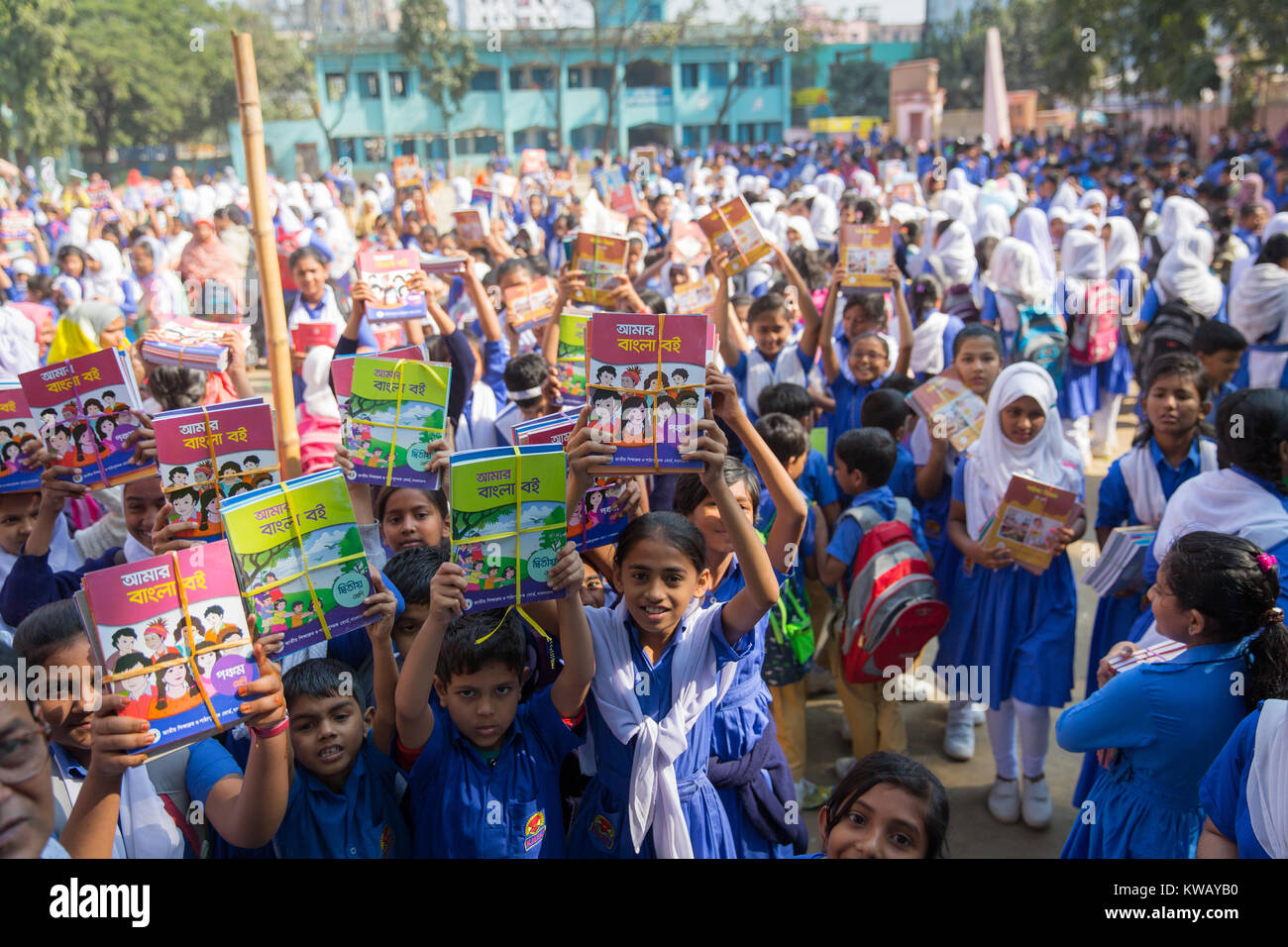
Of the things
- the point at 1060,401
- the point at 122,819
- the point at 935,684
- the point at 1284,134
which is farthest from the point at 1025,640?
the point at 1284,134

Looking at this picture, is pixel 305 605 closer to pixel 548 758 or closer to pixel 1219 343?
pixel 548 758

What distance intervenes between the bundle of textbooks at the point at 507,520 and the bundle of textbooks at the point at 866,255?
318 centimetres

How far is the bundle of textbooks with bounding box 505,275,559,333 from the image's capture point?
16.7 ft

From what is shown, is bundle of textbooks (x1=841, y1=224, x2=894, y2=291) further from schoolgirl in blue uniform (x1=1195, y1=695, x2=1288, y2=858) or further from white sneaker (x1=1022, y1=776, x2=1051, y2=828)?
schoolgirl in blue uniform (x1=1195, y1=695, x2=1288, y2=858)

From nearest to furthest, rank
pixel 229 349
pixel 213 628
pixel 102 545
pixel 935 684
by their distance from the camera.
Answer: pixel 213 628, pixel 102 545, pixel 229 349, pixel 935 684

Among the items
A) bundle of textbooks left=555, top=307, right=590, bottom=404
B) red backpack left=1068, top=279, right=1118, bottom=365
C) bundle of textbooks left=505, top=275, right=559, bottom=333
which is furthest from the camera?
red backpack left=1068, top=279, right=1118, bottom=365

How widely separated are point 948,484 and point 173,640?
10.7ft

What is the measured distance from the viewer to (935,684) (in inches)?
183

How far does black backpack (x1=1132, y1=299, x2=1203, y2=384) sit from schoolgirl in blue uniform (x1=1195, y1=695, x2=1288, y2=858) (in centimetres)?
452

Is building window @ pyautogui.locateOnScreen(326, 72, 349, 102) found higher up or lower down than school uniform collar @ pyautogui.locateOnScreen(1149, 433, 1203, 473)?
higher up

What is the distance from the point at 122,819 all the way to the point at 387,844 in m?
0.54

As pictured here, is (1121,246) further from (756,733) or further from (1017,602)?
(756,733)

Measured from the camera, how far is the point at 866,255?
4.92 meters

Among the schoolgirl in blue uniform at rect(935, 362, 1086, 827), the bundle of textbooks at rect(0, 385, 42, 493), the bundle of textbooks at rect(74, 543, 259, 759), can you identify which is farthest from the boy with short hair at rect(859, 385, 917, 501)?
the bundle of textbooks at rect(0, 385, 42, 493)
